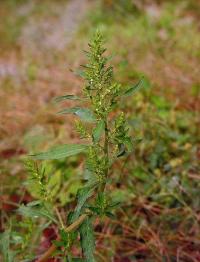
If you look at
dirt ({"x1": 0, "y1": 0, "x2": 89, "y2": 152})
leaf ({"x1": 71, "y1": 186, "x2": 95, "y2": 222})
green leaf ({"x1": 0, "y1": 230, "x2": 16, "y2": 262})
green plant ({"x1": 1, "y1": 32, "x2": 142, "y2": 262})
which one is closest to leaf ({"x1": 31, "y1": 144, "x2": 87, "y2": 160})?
green plant ({"x1": 1, "y1": 32, "x2": 142, "y2": 262})

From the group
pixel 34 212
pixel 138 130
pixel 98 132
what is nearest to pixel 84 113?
pixel 98 132

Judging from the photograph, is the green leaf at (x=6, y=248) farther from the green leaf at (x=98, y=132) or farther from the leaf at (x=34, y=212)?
the green leaf at (x=98, y=132)

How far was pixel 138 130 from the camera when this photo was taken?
229 centimetres

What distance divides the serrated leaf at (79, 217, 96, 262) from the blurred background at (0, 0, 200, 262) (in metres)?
0.28

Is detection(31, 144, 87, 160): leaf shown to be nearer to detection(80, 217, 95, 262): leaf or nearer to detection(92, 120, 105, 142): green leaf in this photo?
detection(92, 120, 105, 142): green leaf

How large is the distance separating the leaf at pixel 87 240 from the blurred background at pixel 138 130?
0.28 metres

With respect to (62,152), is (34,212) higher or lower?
lower

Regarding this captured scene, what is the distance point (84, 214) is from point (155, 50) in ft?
6.97

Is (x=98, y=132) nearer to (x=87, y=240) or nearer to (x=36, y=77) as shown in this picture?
(x=87, y=240)

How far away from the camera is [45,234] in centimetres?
198

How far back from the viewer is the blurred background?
1921mm

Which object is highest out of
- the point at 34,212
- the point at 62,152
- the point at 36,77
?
the point at 36,77

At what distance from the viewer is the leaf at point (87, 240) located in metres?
1.29

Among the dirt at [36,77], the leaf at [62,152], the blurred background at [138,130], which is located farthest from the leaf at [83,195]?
the dirt at [36,77]
